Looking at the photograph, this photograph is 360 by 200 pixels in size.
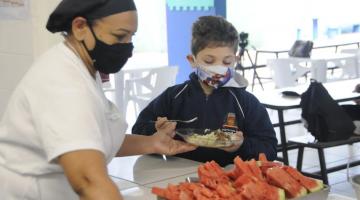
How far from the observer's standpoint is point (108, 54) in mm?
1201

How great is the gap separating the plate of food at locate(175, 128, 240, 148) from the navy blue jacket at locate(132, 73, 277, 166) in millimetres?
132

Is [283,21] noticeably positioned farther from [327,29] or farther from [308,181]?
[308,181]

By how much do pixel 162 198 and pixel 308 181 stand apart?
37 cm

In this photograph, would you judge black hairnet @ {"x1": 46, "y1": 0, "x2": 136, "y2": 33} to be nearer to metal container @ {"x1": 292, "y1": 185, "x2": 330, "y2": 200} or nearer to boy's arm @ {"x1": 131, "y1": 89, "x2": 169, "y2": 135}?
metal container @ {"x1": 292, "y1": 185, "x2": 330, "y2": 200}

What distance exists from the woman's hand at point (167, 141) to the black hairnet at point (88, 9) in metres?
0.67

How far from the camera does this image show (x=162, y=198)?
127cm

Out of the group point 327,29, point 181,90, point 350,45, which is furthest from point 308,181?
point 327,29

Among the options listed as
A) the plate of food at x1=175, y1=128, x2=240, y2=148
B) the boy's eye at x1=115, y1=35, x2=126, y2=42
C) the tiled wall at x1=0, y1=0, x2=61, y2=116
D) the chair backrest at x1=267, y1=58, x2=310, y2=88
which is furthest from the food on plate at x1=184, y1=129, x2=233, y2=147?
the chair backrest at x1=267, y1=58, x2=310, y2=88

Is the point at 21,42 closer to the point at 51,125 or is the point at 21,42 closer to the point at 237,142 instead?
the point at 237,142

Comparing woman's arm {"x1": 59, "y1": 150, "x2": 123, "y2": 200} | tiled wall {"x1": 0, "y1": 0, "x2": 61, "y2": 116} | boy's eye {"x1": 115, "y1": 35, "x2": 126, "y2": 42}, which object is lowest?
woman's arm {"x1": 59, "y1": 150, "x2": 123, "y2": 200}

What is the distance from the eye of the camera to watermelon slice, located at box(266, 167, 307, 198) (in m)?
1.24

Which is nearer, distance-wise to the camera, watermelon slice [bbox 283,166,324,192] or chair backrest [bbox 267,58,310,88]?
watermelon slice [bbox 283,166,324,192]

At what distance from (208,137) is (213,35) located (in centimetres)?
42

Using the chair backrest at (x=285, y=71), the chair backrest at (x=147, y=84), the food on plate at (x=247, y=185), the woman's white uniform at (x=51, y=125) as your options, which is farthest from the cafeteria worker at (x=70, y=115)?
the chair backrest at (x=285, y=71)
